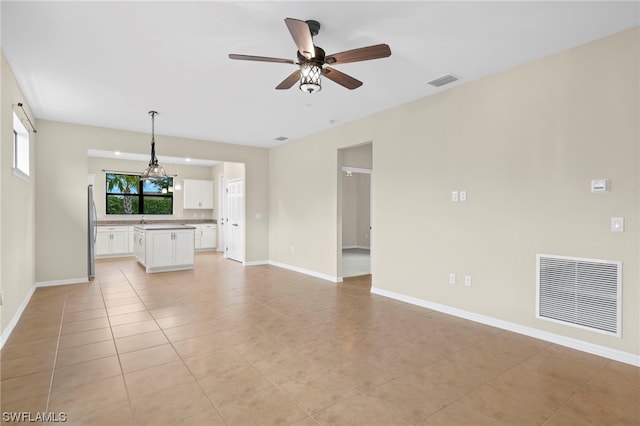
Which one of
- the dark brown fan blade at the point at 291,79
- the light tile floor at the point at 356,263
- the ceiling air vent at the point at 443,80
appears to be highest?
the ceiling air vent at the point at 443,80

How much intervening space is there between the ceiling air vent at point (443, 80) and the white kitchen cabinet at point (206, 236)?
8184 mm

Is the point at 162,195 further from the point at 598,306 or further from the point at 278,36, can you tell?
the point at 598,306

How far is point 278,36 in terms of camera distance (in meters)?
2.88

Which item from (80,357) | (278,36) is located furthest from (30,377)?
(278,36)

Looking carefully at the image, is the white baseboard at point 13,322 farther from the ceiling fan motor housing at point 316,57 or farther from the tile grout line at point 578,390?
the tile grout line at point 578,390

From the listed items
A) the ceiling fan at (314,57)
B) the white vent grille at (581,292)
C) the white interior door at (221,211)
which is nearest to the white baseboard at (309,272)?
the white interior door at (221,211)

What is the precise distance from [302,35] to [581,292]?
10.7 feet

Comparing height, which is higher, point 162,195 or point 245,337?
point 162,195

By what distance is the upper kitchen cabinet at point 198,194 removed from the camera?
1013 cm

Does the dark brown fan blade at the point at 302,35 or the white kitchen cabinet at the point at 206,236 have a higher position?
the dark brown fan blade at the point at 302,35

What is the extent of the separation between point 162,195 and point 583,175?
10057 mm

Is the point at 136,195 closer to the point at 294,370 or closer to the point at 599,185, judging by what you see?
the point at 294,370

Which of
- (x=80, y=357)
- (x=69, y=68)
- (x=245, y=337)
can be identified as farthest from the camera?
(x=69, y=68)

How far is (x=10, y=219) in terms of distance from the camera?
134 inches
